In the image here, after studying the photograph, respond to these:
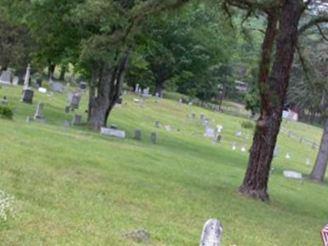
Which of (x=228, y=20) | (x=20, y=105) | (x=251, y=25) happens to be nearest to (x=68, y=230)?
(x=228, y=20)

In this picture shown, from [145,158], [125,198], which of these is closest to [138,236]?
[125,198]

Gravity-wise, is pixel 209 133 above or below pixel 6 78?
below

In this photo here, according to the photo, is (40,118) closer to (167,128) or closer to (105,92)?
(105,92)

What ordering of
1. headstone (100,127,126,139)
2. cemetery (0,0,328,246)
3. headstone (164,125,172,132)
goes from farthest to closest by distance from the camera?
headstone (164,125,172,132) → headstone (100,127,126,139) → cemetery (0,0,328,246)

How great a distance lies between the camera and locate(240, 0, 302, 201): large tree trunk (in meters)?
16.7

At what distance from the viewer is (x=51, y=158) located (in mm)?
15359

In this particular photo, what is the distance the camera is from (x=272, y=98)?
54.5 feet

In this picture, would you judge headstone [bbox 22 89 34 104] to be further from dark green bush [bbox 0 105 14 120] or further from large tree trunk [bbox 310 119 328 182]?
large tree trunk [bbox 310 119 328 182]

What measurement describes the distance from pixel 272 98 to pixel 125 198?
589 centimetres

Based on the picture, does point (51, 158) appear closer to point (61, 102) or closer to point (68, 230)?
point (68, 230)

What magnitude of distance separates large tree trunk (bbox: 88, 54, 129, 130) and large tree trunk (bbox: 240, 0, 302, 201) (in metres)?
12.6

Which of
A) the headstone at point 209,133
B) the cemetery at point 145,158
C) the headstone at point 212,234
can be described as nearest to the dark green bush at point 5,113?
the cemetery at point 145,158

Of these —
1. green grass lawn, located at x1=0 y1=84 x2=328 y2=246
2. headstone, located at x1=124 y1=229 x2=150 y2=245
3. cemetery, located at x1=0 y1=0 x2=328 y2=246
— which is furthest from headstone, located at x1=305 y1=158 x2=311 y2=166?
headstone, located at x1=124 y1=229 x2=150 y2=245

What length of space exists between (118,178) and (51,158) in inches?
67.2
